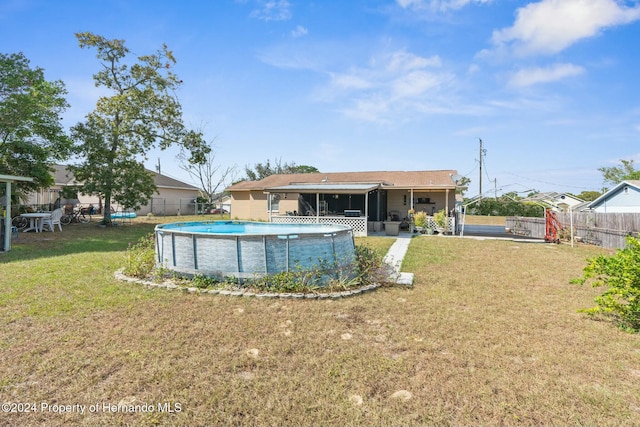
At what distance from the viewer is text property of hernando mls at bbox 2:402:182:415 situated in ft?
8.95

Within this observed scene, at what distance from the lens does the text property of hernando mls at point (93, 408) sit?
273 cm

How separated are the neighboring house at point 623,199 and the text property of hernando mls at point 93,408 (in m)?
28.9

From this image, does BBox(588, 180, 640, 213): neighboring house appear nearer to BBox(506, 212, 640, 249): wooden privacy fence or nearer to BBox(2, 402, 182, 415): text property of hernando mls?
BBox(506, 212, 640, 249): wooden privacy fence

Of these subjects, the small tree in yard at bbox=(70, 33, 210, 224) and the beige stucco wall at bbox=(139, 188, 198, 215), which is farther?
the beige stucco wall at bbox=(139, 188, 198, 215)

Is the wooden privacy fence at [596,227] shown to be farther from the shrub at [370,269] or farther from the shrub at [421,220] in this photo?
the shrub at [370,269]

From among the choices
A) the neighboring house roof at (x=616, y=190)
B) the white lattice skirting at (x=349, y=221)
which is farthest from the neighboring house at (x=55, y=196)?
the neighboring house roof at (x=616, y=190)

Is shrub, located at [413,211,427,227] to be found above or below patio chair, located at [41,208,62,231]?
below

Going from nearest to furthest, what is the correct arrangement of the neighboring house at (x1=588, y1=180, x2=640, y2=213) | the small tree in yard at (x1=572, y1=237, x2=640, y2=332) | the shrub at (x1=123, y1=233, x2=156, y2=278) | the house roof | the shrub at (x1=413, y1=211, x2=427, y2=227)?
the small tree in yard at (x1=572, y1=237, x2=640, y2=332) → the shrub at (x1=123, y1=233, x2=156, y2=278) → the shrub at (x1=413, y1=211, x2=427, y2=227) → the house roof → the neighboring house at (x1=588, y1=180, x2=640, y2=213)

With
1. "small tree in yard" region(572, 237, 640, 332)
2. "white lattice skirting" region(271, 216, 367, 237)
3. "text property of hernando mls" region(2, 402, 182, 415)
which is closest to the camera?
"text property of hernando mls" region(2, 402, 182, 415)

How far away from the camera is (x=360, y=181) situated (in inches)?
862

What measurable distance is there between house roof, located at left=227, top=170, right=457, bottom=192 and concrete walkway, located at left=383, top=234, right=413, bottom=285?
4215 mm

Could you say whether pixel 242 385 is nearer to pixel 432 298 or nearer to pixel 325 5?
pixel 432 298

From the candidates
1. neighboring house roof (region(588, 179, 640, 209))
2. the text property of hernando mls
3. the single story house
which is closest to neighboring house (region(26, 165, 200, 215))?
the single story house

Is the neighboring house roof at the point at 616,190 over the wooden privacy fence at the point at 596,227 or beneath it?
over
